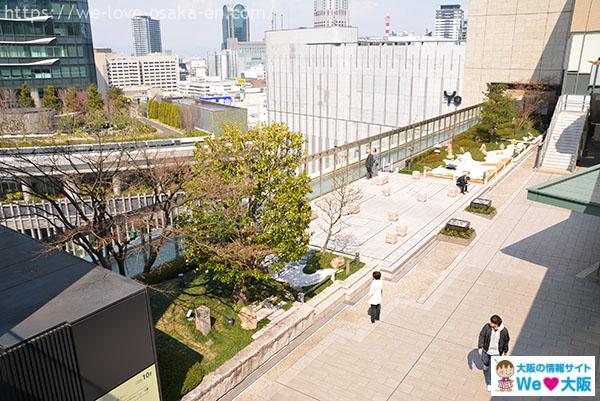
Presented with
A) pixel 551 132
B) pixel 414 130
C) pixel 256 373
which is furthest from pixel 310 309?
pixel 551 132

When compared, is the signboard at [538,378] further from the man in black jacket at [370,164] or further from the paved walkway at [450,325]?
the man in black jacket at [370,164]

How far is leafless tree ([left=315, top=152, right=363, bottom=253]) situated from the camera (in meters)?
18.4

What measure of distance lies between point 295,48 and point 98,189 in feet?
242

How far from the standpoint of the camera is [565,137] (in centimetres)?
3262

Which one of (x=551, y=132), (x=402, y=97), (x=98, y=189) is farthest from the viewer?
(x=402, y=97)

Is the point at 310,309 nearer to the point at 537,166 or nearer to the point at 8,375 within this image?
the point at 8,375

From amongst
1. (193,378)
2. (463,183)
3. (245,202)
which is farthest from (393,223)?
(193,378)

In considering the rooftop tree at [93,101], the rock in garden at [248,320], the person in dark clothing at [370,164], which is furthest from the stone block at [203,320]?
the rooftop tree at [93,101]

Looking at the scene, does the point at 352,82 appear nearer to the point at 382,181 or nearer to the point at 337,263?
the point at 382,181

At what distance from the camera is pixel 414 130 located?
33.6 metres

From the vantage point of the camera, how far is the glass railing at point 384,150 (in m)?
24.4

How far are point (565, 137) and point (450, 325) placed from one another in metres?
25.4

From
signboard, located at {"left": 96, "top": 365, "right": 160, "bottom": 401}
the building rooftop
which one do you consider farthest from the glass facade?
signboard, located at {"left": 96, "top": 365, "right": 160, "bottom": 401}

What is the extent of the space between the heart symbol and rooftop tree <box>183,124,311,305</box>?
6486 millimetres
